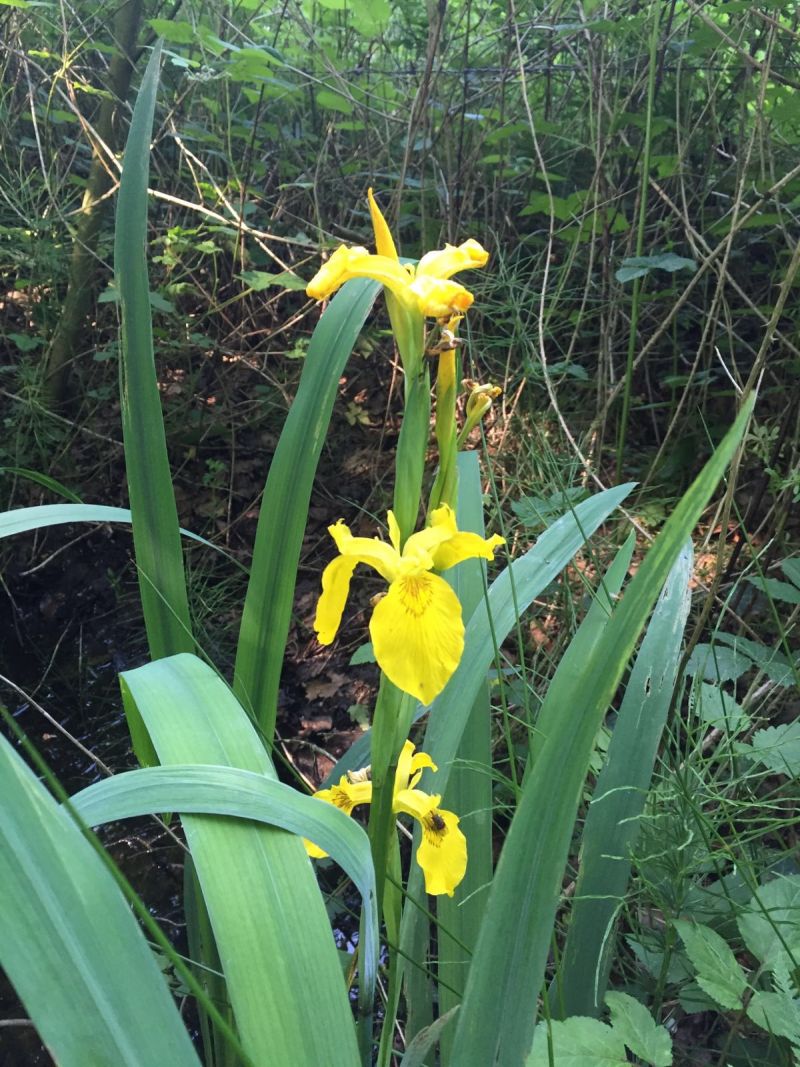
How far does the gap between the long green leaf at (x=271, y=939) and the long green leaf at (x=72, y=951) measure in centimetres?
6

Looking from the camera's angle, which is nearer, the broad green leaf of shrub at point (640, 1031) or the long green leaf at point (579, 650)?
the broad green leaf of shrub at point (640, 1031)

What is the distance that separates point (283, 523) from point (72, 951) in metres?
0.54

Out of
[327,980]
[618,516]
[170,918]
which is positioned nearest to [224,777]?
[327,980]

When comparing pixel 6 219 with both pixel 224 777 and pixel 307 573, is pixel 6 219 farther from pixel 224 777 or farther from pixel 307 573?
pixel 224 777

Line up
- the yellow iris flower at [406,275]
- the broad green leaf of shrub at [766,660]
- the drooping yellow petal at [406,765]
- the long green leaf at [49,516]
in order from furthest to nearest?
the broad green leaf of shrub at [766,660] < the long green leaf at [49,516] < the drooping yellow petal at [406,765] < the yellow iris flower at [406,275]

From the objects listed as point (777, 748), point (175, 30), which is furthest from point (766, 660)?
point (175, 30)

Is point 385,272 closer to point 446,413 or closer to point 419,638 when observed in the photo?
point 446,413

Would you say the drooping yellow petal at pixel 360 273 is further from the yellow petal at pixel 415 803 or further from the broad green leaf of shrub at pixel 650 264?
the broad green leaf of shrub at pixel 650 264

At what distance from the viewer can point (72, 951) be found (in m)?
0.44

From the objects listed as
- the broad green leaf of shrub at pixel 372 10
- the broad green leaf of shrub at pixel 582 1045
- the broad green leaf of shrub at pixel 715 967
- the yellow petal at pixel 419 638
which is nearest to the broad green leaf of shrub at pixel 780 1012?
the broad green leaf of shrub at pixel 715 967

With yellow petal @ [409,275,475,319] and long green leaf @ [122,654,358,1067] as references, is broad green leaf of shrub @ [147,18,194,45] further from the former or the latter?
long green leaf @ [122,654,358,1067]

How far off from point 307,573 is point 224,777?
1699mm

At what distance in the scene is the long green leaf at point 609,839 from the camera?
0.79 metres

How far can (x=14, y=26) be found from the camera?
2555 mm
